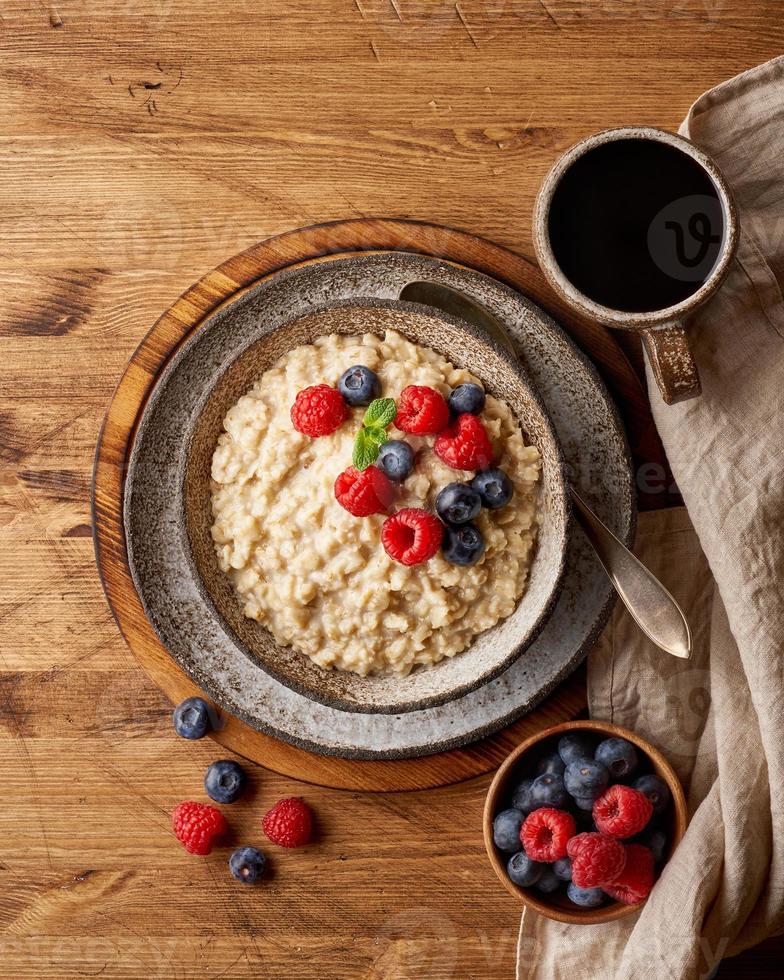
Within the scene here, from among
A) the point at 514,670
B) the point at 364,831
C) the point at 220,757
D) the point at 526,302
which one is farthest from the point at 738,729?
the point at 220,757

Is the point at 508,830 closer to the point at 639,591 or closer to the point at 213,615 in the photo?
the point at 639,591

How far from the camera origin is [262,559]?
2.07 meters

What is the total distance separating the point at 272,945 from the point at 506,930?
2.09ft

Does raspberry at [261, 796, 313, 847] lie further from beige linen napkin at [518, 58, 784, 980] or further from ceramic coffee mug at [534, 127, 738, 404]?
ceramic coffee mug at [534, 127, 738, 404]

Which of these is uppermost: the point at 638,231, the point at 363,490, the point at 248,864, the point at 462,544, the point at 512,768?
the point at 638,231

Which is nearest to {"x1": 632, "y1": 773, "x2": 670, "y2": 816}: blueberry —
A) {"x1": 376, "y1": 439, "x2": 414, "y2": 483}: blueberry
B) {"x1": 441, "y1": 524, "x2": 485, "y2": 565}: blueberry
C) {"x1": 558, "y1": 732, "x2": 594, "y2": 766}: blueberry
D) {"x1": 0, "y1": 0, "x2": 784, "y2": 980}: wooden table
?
{"x1": 558, "y1": 732, "x2": 594, "y2": 766}: blueberry

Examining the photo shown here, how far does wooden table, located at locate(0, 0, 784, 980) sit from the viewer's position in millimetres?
2330

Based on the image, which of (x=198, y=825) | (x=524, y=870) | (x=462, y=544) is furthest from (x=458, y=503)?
(x=198, y=825)

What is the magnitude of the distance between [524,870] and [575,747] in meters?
→ 0.31

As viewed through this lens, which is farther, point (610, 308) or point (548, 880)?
point (548, 880)

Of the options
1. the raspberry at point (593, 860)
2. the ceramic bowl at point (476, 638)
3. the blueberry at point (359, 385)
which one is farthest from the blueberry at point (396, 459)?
the raspberry at point (593, 860)

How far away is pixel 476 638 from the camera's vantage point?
2.13 metres

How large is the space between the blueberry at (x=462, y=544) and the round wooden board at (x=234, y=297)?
1.76 ft

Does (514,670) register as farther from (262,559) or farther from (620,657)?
(262,559)
